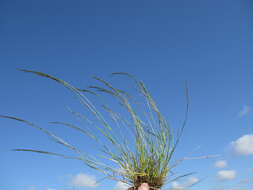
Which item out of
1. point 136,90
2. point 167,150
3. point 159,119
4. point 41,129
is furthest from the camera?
point 136,90

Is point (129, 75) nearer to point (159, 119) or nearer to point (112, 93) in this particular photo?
point (112, 93)

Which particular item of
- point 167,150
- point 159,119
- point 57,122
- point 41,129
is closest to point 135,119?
point 159,119

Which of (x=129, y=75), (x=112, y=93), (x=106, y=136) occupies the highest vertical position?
(x=129, y=75)

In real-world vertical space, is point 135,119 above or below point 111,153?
above

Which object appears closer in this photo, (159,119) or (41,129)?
(41,129)

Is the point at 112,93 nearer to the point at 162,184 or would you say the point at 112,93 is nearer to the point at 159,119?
the point at 159,119

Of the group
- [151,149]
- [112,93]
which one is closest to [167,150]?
[151,149]

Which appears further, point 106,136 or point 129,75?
point 129,75

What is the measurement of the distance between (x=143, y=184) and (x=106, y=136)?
392 mm

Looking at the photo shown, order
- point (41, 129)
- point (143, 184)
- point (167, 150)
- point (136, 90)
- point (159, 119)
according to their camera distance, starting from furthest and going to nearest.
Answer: point (136, 90)
point (159, 119)
point (167, 150)
point (143, 184)
point (41, 129)

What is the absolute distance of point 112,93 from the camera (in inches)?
63.4

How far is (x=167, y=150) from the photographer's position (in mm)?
1577

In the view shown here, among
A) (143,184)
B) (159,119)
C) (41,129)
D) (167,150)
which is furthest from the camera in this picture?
(159,119)

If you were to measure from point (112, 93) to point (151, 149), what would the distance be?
1.57 feet
